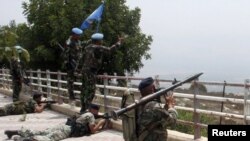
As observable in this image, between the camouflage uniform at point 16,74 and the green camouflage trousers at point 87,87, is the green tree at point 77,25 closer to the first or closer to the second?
the camouflage uniform at point 16,74

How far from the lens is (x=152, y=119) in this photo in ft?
16.6

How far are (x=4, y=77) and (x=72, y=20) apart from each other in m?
4.40

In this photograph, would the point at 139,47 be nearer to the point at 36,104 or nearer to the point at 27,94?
the point at 27,94

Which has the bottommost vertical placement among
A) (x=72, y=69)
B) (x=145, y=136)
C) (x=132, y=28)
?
(x=145, y=136)

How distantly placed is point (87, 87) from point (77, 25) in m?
13.4

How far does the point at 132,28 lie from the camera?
2525 cm

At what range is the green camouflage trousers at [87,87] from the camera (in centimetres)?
1080

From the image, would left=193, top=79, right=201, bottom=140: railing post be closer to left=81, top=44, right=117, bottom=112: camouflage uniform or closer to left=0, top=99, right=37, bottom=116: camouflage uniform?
left=81, top=44, right=117, bottom=112: camouflage uniform

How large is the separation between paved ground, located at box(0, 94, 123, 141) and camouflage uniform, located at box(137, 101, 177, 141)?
408cm

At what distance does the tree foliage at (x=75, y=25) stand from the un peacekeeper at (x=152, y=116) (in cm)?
1829

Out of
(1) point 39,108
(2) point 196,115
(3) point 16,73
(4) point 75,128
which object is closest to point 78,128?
(4) point 75,128

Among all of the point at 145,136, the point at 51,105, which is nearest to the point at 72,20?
the point at 51,105

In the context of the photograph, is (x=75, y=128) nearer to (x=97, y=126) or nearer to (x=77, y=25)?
(x=97, y=126)

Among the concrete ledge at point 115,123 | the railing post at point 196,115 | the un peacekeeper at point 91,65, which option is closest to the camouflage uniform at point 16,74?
the concrete ledge at point 115,123
